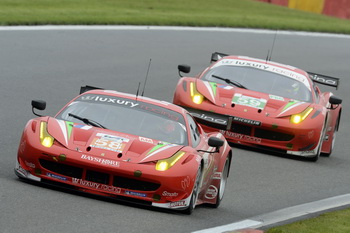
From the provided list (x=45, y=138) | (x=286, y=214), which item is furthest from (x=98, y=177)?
(x=286, y=214)

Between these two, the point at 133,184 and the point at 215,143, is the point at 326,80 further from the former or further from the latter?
the point at 133,184

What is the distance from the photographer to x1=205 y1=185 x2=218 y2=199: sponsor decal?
10602 mm

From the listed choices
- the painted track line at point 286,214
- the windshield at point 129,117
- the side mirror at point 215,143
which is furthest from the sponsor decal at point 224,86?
the side mirror at point 215,143

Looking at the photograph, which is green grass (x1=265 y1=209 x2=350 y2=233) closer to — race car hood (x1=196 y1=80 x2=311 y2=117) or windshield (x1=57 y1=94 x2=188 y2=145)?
windshield (x1=57 y1=94 x2=188 y2=145)

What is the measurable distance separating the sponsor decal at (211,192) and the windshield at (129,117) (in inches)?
24.1

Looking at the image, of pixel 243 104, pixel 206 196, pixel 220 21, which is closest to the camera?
pixel 206 196

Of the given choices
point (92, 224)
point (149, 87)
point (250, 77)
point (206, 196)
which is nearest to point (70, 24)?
point (149, 87)

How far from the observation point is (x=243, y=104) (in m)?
14.9

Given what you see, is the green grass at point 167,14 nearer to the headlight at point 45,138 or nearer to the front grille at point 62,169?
the headlight at point 45,138

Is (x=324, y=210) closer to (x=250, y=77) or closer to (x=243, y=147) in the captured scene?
(x=243, y=147)

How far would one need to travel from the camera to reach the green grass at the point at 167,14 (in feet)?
83.6

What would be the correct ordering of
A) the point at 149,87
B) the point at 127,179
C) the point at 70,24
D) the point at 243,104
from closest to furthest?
the point at 127,179, the point at 243,104, the point at 149,87, the point at 70,24

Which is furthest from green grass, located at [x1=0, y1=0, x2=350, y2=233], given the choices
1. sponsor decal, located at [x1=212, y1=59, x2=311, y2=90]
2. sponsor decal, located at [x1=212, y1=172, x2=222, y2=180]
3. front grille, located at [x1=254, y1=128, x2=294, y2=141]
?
sponsor decal, located at [x1=212, y1=172, x2=222, y2=180]

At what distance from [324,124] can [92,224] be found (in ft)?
25.4
